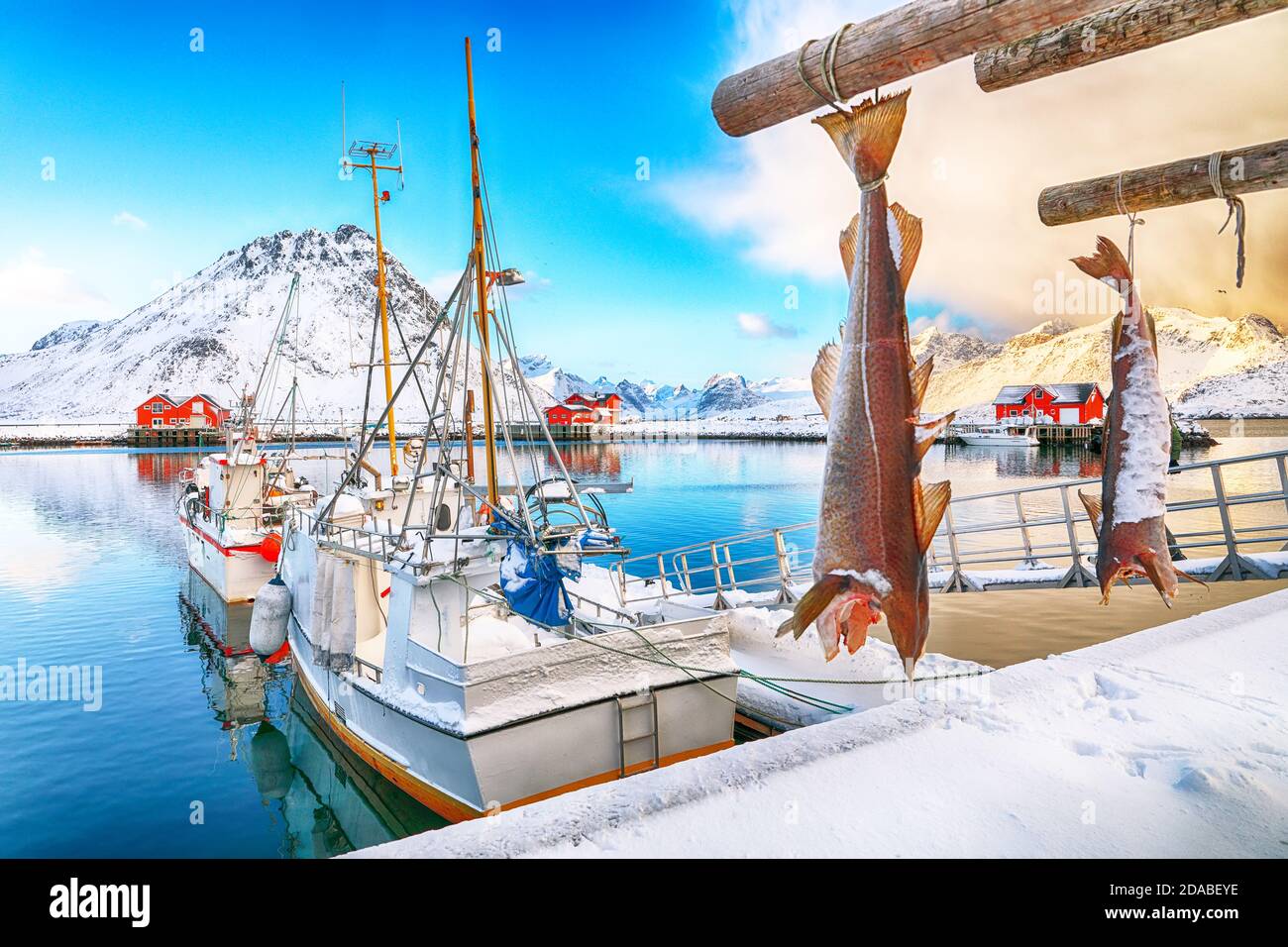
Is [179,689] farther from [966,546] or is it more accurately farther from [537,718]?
[966,546]

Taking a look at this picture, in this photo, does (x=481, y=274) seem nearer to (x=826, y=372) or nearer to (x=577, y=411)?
(x=826, y=372)

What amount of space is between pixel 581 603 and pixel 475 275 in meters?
5.39

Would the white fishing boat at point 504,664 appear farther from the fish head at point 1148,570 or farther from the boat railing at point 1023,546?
the fish head at point 1148,570

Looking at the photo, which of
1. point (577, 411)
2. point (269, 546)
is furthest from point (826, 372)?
point (577, 411)

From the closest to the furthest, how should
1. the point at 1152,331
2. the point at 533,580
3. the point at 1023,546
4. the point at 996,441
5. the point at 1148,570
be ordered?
the point at 1148,570
the point at 1152,331
the point at 533,580
the point at 1023,546
the point at 996,441

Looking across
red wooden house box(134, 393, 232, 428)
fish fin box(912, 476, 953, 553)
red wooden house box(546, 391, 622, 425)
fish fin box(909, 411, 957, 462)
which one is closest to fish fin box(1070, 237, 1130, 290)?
fish fin box(909, 411, 957, 462)

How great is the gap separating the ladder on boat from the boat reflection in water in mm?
2724

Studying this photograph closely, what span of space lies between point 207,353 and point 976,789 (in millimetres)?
175597

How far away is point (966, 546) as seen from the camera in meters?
24.1

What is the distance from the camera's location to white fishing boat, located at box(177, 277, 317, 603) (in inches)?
826

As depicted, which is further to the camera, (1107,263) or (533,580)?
(533,580)

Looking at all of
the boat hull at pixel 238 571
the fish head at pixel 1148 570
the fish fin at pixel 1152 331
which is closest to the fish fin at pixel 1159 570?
the fish head at pixel 1148 570

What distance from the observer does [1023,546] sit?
8.90 m
